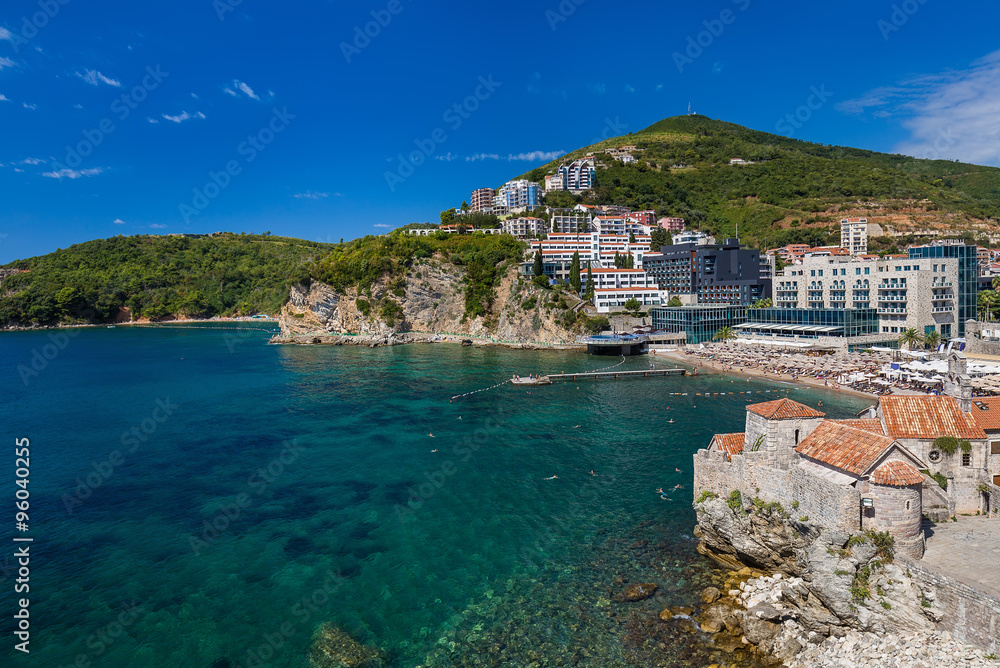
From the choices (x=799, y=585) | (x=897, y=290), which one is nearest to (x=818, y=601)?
(x=799, y=585)

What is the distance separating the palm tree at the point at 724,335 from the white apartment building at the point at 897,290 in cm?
1094

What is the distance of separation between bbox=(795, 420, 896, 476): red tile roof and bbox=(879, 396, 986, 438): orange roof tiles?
62.5 inches

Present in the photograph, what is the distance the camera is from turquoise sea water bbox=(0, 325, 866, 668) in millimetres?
16609

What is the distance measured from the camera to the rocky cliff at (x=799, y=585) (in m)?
13.6

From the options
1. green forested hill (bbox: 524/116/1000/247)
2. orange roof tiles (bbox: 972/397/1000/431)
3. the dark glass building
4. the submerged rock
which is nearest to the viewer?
the submerged rock

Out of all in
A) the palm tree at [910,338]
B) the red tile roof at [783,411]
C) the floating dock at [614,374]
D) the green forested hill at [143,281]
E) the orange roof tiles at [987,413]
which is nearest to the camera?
the orange roof tiles at [987,413]

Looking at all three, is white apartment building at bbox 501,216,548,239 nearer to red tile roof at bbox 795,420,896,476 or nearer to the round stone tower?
red tile roof at bbox 795,420,896,476

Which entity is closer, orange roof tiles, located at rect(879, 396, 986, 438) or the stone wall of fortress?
the stone wall of fortress

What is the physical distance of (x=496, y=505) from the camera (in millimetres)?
25781

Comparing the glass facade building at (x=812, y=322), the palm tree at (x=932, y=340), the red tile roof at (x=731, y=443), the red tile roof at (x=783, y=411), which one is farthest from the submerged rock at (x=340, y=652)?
the palm tree at (x=932, y=340)

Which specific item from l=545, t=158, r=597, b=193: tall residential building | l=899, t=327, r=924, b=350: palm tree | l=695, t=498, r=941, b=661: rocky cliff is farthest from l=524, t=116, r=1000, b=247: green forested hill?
l=695, t=498, r=941, b=661: rocky cliff

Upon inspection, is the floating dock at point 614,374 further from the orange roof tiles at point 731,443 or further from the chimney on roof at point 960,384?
the chimney on roof at point 960,384

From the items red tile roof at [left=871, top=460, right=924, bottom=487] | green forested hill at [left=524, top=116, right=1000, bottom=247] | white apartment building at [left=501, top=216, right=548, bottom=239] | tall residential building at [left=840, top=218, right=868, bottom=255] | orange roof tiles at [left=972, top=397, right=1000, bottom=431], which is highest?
green forested hill at [left=524, top=116, right=1000, bottom=247]

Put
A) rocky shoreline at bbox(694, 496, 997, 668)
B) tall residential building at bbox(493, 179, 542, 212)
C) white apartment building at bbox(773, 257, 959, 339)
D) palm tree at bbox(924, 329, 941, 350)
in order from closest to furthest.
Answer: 1. rocky shoreline at bbox(694, 496, 997, 668)
2. palm tree at bbox(924, 329, 941, 350)
3. white apartment building at bbox(773, 257, 959, 339)
4. tall residential building at bbox(493, 179, 542, 212)
